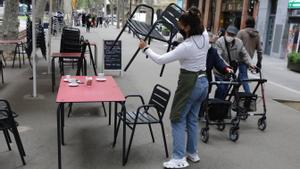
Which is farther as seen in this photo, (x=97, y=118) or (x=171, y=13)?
(x=97, y=118)

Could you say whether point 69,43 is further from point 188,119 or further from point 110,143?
point 188,119

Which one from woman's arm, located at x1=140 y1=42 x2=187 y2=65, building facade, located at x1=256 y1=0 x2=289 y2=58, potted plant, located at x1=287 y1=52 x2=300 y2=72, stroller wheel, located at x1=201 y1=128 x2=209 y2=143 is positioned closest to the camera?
woman's arm, located at x1=140 y1=42 x2=187 y2=65

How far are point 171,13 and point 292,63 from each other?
11.7 meters

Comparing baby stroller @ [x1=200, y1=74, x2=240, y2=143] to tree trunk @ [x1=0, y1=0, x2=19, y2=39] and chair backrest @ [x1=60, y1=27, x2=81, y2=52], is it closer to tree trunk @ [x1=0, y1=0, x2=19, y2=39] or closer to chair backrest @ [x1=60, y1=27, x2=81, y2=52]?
chair backrest @ [x1=60, y1=27, x2=81, y2=52]

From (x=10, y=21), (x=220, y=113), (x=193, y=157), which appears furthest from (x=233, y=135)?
(x=10, y=21)

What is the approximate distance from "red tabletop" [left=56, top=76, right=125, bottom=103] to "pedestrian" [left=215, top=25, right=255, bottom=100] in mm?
2122

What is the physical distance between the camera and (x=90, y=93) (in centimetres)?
450

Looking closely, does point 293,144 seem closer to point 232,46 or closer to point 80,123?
point 232,46

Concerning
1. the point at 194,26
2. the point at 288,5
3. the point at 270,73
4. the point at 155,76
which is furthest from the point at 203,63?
the point at 288,5

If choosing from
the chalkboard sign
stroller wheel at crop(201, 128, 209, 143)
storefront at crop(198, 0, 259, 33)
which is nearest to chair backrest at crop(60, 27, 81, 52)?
the chalkboard sign

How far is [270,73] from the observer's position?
13719mm

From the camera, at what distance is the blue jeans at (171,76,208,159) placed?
167 inches

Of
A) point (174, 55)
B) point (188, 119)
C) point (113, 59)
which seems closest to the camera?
point (174, 55)

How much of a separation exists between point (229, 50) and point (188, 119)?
8.29 ft
